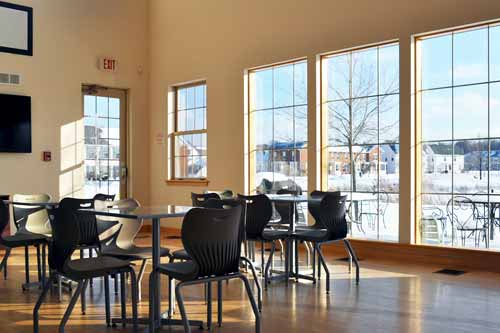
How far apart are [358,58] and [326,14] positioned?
0.74m

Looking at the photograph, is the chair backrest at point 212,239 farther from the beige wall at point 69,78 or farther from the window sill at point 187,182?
the beige wall at point 69,78

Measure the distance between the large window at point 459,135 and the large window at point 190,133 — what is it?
388 cm

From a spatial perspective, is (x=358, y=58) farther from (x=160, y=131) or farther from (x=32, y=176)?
(x=32, y=176)

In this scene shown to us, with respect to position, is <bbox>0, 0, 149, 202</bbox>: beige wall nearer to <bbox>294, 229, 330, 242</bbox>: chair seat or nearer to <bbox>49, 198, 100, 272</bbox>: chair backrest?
<bbox>294, 229, 330, 242</bbox>: chair seat

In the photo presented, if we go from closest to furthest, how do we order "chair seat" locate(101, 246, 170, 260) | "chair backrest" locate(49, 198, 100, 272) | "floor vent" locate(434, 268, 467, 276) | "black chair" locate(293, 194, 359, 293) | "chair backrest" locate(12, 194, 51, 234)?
"chair backrest" locate(49, 198, 100, 272) < "chair seat" locate(101, 246, 170, 260) < "black chair" locate(293, 194, 359, 293) < "chair backrest" locate(12, 194, 51, 234) < "floor vent" locate(434, 268, 467, 276)

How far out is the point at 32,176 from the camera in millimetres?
8508

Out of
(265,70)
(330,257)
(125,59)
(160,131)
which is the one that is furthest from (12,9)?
(330,257)

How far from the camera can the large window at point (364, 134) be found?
6789 mm

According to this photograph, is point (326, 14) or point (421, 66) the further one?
point (326, 14)

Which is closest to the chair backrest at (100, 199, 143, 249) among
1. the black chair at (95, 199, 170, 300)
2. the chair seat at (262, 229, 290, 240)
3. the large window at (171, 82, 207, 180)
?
the black chair at (95, 199, 170, 300)

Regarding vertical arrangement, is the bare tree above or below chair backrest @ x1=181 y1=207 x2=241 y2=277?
above

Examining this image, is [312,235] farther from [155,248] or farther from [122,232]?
[155,248]

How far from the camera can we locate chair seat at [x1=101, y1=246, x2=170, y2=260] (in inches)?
156

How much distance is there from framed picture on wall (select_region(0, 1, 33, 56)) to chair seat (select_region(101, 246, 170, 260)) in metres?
5.38
